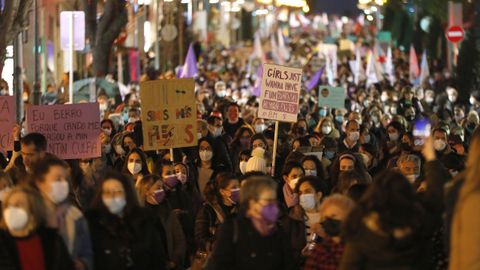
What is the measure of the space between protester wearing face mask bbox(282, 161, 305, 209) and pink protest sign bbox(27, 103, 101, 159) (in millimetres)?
2528

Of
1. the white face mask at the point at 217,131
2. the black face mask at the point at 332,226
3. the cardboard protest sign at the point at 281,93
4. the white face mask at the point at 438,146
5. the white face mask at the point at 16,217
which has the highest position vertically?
the cardboard protest sign at the point at 281,93

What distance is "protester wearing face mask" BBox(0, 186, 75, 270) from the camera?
355 inches

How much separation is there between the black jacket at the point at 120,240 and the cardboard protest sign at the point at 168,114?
22.2 feet

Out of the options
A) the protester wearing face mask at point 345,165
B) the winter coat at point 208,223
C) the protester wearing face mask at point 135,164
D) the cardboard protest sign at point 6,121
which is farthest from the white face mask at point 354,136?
the winter coat at point 208,223

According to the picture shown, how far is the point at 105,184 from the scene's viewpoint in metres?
9.61

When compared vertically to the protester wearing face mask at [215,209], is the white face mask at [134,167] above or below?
above

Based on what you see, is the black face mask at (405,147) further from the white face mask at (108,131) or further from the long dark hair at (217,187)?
the long dark hair at (217,187)

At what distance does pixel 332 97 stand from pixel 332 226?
19.2 metres

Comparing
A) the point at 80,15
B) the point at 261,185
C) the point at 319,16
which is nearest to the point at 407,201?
the point at 261,185

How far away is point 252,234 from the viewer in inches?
370

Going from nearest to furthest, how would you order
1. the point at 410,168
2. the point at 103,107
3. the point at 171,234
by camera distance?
the point at 171,234 → the point at 410,168 → the point at 103,107

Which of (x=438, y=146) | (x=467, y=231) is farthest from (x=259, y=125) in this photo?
(x=467, y=231)

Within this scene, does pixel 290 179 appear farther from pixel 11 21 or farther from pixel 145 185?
pixel 11 21

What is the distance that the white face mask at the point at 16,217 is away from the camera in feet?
29.4
